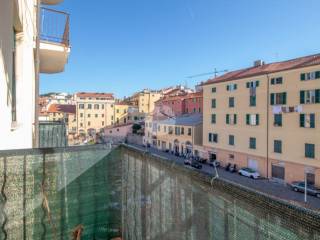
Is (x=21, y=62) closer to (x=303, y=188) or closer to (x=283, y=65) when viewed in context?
(x=303, y=188)

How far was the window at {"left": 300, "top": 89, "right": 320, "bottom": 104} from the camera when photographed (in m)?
16.7

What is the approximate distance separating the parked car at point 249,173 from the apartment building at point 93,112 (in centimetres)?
3293

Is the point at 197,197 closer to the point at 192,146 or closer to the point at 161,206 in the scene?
the point at 161,206

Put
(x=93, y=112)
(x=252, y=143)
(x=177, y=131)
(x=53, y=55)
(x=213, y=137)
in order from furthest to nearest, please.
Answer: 1. (x=93, y=112)
2. (x=177, y=131)
3. (x=213, y=137)
4. (x=252, y=143)
5. (x=53, y=55)

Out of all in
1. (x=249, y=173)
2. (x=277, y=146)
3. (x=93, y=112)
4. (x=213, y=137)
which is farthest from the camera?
(x=93, y=112)

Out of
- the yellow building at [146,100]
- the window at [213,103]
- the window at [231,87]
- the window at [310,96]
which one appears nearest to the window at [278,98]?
the window at [310,96]

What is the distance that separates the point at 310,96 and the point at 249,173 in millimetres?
7616

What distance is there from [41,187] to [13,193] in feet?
0.70

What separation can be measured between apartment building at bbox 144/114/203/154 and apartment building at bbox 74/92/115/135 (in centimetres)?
1483

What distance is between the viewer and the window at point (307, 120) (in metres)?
17.0

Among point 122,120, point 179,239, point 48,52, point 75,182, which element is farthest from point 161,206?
point 122,120

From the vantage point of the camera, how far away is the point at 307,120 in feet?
56.9

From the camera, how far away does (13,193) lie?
6.82 feet

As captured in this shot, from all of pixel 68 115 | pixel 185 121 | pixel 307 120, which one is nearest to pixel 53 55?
pixel 307 120
